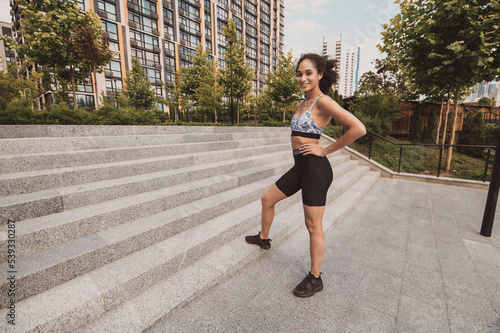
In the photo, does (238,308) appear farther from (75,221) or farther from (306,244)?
(75,221)

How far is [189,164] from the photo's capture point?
13.4ft

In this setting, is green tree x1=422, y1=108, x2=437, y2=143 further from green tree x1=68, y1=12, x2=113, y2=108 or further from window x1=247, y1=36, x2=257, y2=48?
window x1=247, y1=36, x2=257, y2=48

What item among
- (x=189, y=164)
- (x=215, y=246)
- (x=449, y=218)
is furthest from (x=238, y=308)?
(x=449, y=218)

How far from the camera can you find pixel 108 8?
94.6 ft

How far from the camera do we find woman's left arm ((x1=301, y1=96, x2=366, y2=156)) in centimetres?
169

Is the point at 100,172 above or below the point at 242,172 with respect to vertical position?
above

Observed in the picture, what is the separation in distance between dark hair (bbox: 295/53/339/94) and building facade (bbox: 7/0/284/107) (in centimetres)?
2270

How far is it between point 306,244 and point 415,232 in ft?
6.28

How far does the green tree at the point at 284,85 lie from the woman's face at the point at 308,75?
15632 mm

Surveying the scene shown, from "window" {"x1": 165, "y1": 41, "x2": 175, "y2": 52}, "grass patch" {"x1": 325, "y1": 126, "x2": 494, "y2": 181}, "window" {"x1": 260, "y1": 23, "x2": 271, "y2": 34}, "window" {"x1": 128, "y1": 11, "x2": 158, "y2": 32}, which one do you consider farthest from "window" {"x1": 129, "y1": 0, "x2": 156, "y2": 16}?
"grass patch" {"x1": 325, "y1": 126, "x2": 494, "y2": 181}

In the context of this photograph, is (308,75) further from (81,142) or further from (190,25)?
(190,25)

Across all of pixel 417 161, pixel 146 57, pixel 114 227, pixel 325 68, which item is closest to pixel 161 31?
pixel 146 57

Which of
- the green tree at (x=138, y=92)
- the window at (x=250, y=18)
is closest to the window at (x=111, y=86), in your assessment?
the green tree at (x=138, y=92)

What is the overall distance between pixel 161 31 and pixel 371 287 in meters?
41.5
